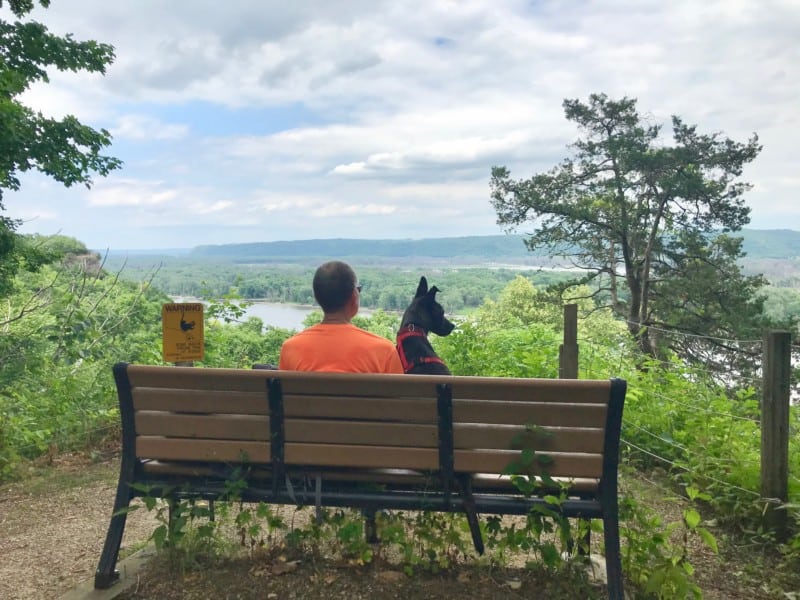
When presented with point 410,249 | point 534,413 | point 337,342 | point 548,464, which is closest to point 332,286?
point 337,342

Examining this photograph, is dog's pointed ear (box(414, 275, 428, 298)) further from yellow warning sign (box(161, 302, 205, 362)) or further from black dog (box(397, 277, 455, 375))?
yellow warning sign (box(161, 302, 205, 362))

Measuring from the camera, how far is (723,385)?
19.2 feet

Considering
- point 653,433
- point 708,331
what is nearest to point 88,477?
point 653,433

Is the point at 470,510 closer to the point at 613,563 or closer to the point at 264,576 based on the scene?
the point at 613,563

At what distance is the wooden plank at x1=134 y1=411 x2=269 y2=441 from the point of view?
8.69 ft

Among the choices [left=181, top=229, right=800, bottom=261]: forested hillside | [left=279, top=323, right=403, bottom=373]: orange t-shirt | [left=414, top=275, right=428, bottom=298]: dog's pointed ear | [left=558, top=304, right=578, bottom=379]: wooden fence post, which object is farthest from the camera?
[left=181, top=229, right=800, bottom=261]: forested hillside

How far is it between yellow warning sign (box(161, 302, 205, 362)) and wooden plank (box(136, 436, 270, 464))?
3.71 feet

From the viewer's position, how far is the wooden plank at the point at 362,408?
251 cm

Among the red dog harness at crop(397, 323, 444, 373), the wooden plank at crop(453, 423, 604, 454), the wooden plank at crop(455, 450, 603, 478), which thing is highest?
the red dog harness at crop(397, 323, 444, 373)

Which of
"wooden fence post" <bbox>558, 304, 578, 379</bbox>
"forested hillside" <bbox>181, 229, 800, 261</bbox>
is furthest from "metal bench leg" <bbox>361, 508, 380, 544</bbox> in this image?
"forested hillside" <bbox>181, 229, 800, 261</bbox>

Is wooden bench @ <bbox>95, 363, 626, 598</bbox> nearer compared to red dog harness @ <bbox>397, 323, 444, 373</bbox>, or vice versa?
wooden bench @ <bbox>95, 363, 626, 598</bbox>

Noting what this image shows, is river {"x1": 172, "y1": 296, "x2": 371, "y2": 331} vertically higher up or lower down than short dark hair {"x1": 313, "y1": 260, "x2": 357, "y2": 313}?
lower down

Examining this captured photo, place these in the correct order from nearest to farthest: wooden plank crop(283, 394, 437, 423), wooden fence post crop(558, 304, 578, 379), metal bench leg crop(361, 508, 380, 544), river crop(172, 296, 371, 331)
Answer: wooden plank crop(283, 394, 437, 423) → metal bench leg crop(361, 508, 380, 544) → wooden fence post crop(558, 304, 578, 379) → river crop(172, 296, 371, 331)

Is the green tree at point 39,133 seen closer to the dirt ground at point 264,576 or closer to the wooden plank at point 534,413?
the dirt ground at point 264,576
